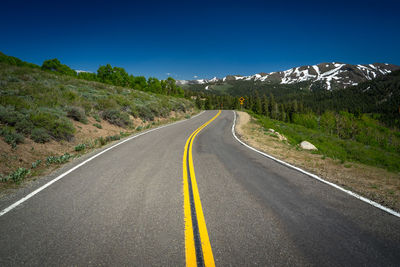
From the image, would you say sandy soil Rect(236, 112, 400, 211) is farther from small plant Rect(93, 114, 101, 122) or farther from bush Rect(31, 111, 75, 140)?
small plant Rect(93, 114, 101, 122)

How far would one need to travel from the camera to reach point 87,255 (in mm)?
2410

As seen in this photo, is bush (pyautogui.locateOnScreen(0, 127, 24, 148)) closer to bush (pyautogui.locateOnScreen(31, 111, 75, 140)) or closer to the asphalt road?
bush (pyautogui.locateOnScreen(31, 111, 75, 140))

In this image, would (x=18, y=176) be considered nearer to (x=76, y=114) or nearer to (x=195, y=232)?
(x=195, y=232)

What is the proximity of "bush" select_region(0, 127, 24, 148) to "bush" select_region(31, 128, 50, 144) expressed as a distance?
53 cm

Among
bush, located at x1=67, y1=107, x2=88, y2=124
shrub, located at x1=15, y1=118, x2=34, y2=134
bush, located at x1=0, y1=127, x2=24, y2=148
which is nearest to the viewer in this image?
bush, located at x1=0, y1=127, x2=24, y2=148

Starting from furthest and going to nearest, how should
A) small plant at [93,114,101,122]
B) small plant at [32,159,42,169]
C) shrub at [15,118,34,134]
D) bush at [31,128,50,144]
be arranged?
small plant at [93,114,101,122] < bush at [31,128,50,144] < shrub at [15,118,34,134] < small plant at [32,159,42,169]

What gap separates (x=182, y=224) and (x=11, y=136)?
816 centimetres

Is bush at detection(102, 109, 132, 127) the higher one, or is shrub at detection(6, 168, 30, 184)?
bush at detection(102, 109, 132, 127)

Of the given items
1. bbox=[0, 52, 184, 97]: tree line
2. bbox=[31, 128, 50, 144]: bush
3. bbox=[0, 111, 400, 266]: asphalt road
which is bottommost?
bbox=[0, 111, 400, 266]: asphalt road

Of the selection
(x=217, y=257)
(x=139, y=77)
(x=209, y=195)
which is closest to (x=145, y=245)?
(x=217, y=257)

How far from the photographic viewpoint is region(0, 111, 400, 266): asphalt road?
239cm

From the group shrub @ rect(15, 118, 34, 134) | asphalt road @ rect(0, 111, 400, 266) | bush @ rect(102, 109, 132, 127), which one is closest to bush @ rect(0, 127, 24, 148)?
shrub @ rect(15, 118, 34, 134)

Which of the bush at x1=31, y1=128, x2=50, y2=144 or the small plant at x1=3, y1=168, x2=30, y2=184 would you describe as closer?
the small plant at x1=3, y1=168, x2=30, y2=184

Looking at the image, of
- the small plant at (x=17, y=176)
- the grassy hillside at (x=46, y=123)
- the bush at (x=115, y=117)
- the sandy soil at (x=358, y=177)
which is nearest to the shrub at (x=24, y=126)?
the grassy hillside at (x=46, y=123)
